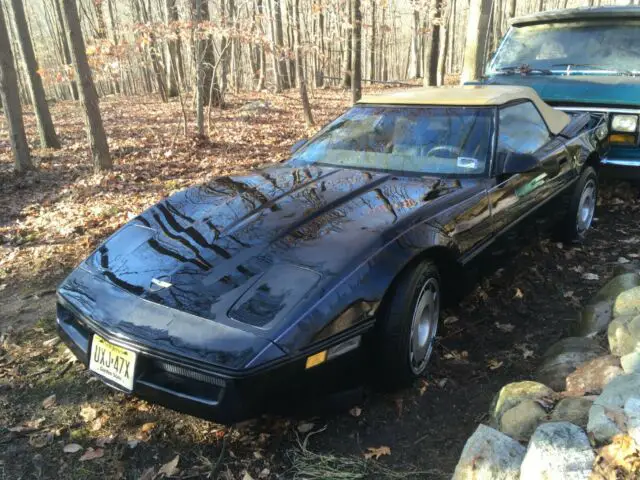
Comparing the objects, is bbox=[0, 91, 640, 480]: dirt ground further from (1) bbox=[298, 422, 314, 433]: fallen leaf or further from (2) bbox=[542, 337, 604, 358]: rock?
(2) bbox=[542, 337, 604, 358]: rock

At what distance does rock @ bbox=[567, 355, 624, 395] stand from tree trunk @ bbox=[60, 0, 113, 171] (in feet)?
A: 24.4

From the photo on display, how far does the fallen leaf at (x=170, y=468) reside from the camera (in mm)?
2377

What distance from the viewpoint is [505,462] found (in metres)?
1.98

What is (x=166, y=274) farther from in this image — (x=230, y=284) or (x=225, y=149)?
(x=225, y=149)

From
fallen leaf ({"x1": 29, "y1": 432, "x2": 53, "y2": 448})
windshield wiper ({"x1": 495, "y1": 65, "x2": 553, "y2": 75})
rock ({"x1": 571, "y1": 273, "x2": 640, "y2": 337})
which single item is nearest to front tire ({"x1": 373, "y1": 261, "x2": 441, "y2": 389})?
rock ({"x1": 571, "y1": 273, "x2": 640, "y2": 337})

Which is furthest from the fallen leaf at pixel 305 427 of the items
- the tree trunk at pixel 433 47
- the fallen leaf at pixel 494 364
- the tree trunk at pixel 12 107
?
the tree trunk at pixel 433 47

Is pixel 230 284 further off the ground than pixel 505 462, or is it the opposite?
pixel 230 284

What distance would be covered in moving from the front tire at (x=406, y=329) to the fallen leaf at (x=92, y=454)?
4.73ft

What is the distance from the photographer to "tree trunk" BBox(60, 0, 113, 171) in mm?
7363

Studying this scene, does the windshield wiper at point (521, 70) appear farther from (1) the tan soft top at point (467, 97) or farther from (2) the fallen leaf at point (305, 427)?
(2) the fallen leaf at point (305, 427)

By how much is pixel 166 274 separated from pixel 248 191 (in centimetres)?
102

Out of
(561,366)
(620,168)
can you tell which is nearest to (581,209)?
(620,168)

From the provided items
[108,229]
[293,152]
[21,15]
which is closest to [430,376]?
[293,152]

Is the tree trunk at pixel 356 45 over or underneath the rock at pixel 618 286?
over
